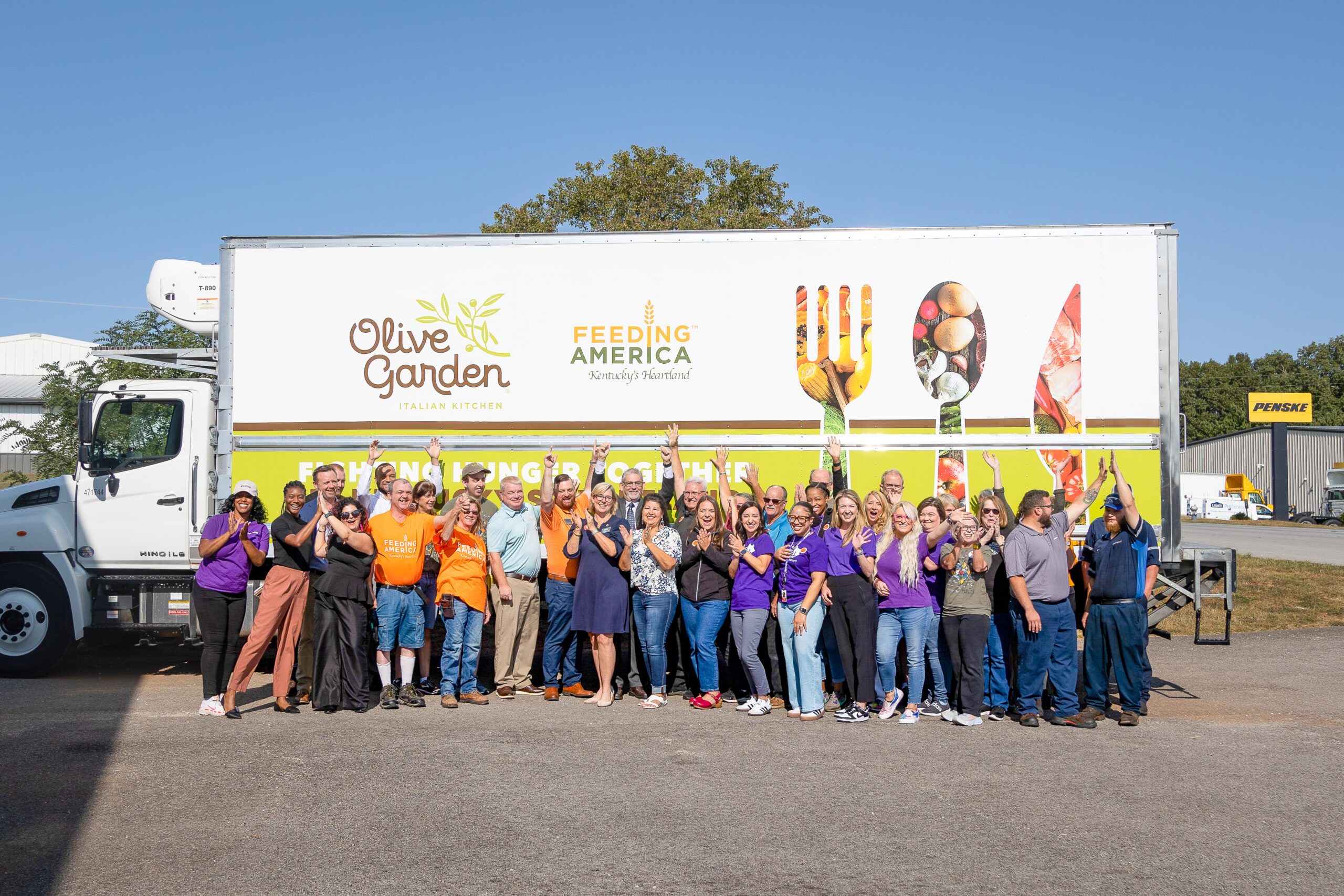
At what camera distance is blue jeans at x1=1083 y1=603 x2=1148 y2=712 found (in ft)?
24.0

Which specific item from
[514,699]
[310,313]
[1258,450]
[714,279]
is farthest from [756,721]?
[1258,450]

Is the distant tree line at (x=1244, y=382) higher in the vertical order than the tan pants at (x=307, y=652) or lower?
higher

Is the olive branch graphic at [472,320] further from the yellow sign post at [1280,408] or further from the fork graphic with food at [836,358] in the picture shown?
the yellow sign post at [1280,408]

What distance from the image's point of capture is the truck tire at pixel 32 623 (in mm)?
8859

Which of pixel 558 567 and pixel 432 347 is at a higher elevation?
pixel 432 347

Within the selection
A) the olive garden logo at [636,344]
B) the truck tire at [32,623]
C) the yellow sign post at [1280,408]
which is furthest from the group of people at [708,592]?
the yellow sign post at [1280,408]

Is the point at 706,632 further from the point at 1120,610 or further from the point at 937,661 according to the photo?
the point at 1120,610

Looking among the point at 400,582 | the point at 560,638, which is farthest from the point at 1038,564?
the point at 400,582

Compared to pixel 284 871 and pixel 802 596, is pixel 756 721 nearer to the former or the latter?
pixel 802 596

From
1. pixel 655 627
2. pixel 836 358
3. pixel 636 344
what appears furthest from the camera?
pixel 636 344

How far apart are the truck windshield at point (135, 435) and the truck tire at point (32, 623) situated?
3.65ft

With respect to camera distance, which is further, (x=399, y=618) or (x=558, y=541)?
(x=558, y=541)

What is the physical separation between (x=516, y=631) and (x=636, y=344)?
2678mm

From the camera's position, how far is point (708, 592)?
787 cm
